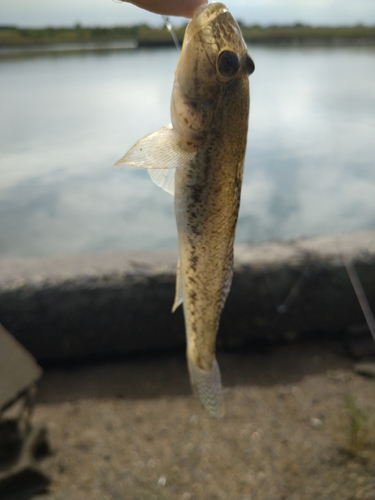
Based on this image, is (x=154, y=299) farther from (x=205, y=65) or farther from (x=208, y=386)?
(x=205, y=65)

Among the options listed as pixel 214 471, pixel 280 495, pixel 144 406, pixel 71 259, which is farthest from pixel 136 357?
pixel 280 495

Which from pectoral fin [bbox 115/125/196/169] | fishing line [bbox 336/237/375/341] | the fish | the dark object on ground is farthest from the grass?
pectoral fin [bbox 115/125/196/169]

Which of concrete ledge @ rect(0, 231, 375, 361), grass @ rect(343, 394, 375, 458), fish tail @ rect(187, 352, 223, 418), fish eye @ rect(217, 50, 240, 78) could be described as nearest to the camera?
fish eye @ rect(217, 50, 240, 78)

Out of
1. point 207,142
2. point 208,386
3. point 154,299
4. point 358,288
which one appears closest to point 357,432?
point 358,288

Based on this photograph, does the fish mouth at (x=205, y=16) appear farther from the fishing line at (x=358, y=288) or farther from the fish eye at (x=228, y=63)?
the fishing line at (x=358, y=288)

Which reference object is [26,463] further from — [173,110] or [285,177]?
[285,177]

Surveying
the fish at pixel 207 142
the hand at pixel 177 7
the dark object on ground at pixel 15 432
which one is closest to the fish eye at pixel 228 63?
the fish at pixel 207 142

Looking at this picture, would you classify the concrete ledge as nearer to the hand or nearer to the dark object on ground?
the dark object on ground
